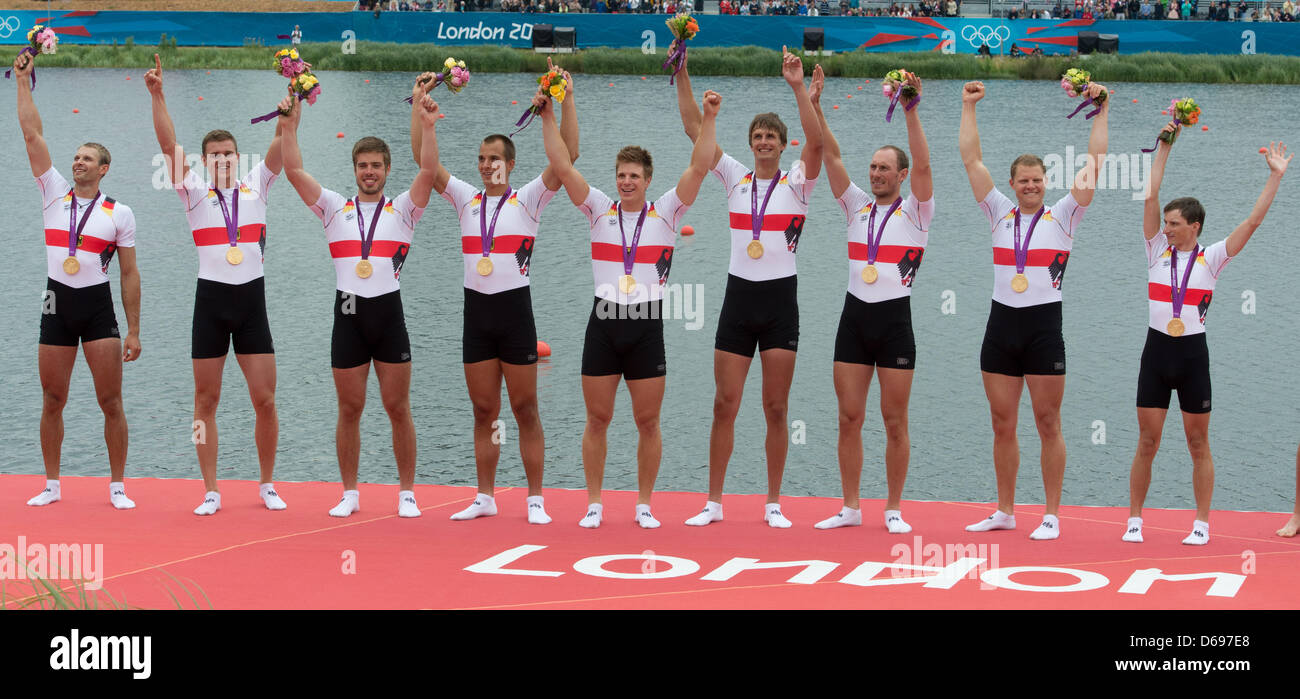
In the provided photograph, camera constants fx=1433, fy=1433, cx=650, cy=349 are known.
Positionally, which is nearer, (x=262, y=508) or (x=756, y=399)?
(x=262, y=508)

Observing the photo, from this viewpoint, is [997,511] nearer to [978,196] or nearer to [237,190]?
[978,196]

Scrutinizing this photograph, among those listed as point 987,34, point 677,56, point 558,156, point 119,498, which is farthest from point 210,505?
point 987,34

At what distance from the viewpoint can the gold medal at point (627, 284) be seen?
29.6 feet

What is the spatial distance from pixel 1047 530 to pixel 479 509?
142 inches

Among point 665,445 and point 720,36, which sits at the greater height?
point 720,36

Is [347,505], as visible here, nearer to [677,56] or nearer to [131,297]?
[131,297]

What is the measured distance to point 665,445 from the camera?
12.3 metres

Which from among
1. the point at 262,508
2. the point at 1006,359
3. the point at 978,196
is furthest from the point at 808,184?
the point at 262,508

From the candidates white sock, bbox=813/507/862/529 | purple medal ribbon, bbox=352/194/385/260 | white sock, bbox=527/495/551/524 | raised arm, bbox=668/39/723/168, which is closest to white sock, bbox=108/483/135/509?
purple medal ribbon, bbox=352/194/385/260

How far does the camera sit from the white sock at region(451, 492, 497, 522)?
30.4ft

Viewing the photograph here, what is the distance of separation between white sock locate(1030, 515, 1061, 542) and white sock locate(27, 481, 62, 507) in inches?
252

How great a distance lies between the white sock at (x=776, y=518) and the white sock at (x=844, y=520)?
21 cm

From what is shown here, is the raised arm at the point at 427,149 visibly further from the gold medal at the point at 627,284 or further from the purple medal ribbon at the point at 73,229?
the purple medal ribbon at the point at 73,229
